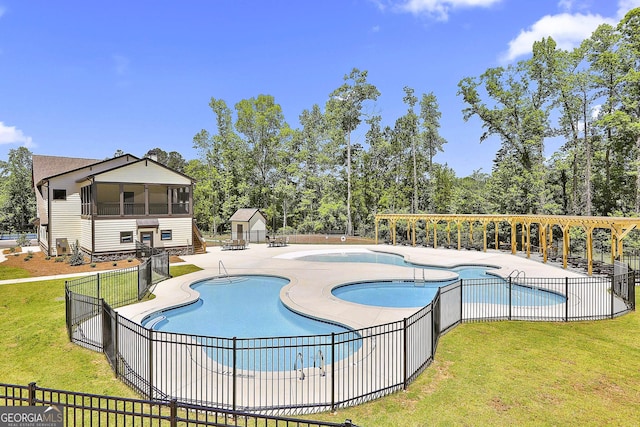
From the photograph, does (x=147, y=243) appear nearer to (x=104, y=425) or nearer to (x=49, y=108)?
(x=104, y=425)

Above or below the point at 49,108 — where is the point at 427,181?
below

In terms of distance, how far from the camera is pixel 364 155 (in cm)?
4972

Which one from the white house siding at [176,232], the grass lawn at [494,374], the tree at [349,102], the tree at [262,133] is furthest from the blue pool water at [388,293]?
the tree at [262,133]

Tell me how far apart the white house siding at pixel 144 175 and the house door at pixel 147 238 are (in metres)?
3.78

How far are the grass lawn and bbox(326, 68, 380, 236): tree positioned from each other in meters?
34.2

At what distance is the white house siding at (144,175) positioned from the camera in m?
24.3

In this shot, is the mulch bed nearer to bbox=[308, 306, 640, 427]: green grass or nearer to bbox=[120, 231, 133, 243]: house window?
bbox=[120, 231, 133, 243]: house window

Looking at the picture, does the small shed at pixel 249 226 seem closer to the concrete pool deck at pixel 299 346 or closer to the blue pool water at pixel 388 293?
the concrete pool deck at pixel 299 346

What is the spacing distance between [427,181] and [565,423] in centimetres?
4659

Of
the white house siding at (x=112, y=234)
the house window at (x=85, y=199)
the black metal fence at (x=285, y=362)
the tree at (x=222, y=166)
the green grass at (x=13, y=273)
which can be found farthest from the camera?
the tree at (x=222, y=166)

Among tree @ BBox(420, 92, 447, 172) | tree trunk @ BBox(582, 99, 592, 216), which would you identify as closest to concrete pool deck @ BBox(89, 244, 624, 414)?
tree trunk @ BBox(582, 99, 592, 216)

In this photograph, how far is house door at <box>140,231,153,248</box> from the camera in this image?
2555 centimetres

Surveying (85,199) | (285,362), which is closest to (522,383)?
(285,362)

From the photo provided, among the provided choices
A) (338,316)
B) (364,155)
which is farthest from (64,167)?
(364,155)
